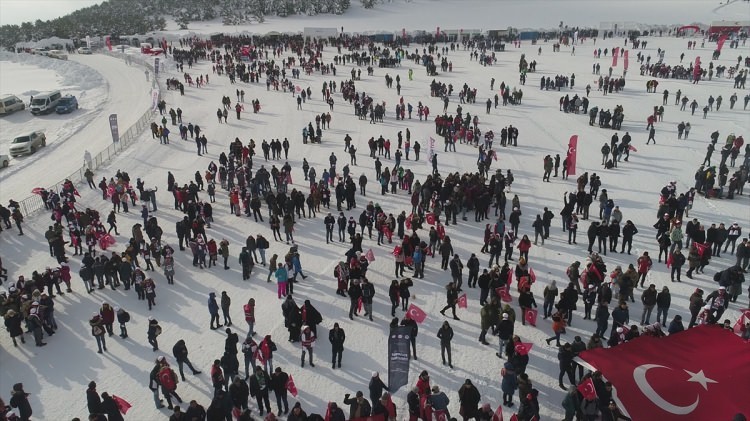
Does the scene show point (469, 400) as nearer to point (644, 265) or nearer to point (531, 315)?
point (531, 315)

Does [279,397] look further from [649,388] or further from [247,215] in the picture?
[247,215]

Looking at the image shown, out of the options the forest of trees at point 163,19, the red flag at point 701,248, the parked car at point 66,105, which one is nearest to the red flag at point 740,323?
the red flag at point 701,248

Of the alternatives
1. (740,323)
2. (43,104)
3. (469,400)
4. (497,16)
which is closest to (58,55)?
(43,104)

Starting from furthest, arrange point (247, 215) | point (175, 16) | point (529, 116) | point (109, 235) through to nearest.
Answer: point (175, 16) < point (529, 116) < point (247, 215) < point (109, 235)

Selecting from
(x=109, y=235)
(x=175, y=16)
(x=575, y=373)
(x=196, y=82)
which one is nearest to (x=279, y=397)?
(x=575, y=373)

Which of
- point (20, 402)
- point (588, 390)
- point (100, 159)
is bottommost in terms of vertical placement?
point (20, 402)

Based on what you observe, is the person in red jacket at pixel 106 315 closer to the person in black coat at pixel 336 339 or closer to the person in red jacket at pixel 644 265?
the person in black coat at pixel 336 339
